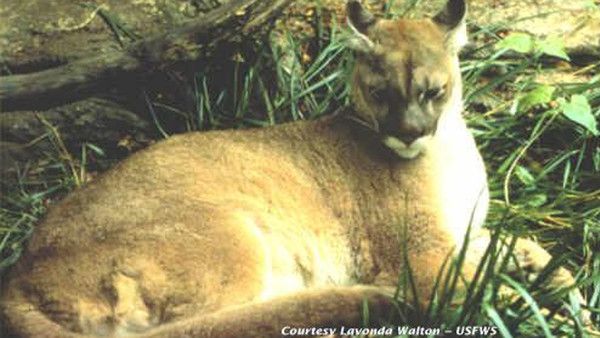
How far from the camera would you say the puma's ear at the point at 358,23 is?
5562mm

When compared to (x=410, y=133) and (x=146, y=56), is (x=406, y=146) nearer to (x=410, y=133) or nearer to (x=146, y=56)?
(x=410, y=133)

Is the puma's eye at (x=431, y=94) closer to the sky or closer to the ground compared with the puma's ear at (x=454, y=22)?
closer to the ground

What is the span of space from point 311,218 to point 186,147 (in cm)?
80

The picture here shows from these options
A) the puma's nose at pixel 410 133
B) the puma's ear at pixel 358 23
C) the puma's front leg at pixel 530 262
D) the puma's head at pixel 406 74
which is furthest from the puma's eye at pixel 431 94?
the puma's front leg at pixel 530 262

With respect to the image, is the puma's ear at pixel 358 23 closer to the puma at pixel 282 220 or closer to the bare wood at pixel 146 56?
the puma at pixel 282 220

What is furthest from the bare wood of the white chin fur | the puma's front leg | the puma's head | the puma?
the puma's front leg

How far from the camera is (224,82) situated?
277 inches

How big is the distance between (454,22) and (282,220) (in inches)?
57.0

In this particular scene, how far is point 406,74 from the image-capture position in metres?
5.30

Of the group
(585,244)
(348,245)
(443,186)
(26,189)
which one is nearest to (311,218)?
(348,245)

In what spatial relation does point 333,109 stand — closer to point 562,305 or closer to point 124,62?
point 124,62

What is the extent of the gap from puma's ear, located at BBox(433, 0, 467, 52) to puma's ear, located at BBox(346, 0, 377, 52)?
389mm

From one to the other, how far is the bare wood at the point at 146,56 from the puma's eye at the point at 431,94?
1.28 meters

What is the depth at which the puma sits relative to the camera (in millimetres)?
4773
